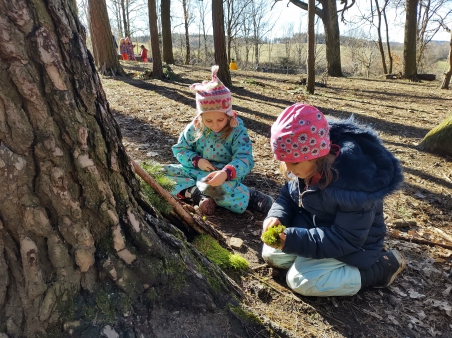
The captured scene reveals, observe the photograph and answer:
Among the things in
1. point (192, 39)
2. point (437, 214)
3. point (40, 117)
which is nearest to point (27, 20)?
point (40, 117)

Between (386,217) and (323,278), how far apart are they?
177 centimetres

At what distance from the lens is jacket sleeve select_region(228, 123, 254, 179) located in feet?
11.0

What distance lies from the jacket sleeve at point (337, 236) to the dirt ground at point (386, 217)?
1.20 ft

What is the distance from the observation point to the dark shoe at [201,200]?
334 centimetres

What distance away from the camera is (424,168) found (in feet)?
16.6

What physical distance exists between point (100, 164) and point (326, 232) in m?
1.41

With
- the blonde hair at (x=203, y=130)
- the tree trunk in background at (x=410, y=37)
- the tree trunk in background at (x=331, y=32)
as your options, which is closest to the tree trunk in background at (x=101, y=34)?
the blonde hair at (x=203, y=130)

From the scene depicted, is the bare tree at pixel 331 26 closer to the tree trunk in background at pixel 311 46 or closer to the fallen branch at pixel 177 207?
the tree trunk in background at pixel 311 46

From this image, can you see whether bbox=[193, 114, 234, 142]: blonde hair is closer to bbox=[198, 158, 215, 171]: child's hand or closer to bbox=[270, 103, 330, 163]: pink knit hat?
bbox=[198, 158, 215, 171]: child's hand

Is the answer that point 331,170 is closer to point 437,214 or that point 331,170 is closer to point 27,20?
point 27,20

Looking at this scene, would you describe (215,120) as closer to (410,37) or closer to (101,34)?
(101,34)

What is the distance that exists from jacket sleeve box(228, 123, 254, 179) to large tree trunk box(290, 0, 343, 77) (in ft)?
51.3

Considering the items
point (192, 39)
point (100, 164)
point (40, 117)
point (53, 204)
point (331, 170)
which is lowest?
point (331, 170)

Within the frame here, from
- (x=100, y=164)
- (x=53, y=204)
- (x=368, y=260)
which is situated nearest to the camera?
(x=53, y=204)
